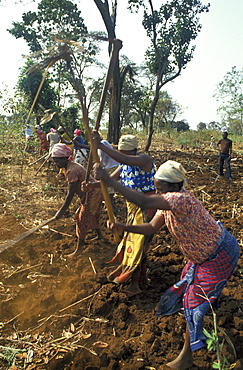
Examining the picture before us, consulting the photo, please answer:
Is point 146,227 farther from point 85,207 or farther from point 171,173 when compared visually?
point 85,207

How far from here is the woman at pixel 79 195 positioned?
3689mm

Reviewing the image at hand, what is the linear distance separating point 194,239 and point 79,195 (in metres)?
2.25

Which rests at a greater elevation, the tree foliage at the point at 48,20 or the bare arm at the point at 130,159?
the tree foliage at the point at 48,20

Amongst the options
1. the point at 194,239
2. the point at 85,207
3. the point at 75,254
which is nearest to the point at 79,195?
the point at 85,207

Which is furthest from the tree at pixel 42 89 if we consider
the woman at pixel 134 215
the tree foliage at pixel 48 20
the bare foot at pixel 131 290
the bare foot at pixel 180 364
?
the bare foot at pixel 180 364

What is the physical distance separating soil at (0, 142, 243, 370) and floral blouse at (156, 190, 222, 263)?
56cm

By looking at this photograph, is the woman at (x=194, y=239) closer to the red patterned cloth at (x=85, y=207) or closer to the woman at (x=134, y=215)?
the woman at (x=134, y=215)

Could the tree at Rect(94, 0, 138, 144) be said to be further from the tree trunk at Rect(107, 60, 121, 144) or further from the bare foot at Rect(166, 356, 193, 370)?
the bare foot at Rect(166, 356, 193, 370)

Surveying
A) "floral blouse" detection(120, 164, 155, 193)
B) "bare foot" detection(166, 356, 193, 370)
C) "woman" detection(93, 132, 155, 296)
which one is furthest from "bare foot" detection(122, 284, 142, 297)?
"floral blouse" detection(120, 164, 155, 193)

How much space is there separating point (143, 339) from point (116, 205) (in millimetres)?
3771

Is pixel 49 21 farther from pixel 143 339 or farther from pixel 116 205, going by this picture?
pixel 143 339

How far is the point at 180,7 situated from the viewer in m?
13.1

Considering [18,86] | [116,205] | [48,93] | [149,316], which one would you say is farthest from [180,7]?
[149,316]

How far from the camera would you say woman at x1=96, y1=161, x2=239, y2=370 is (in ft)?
6.41
